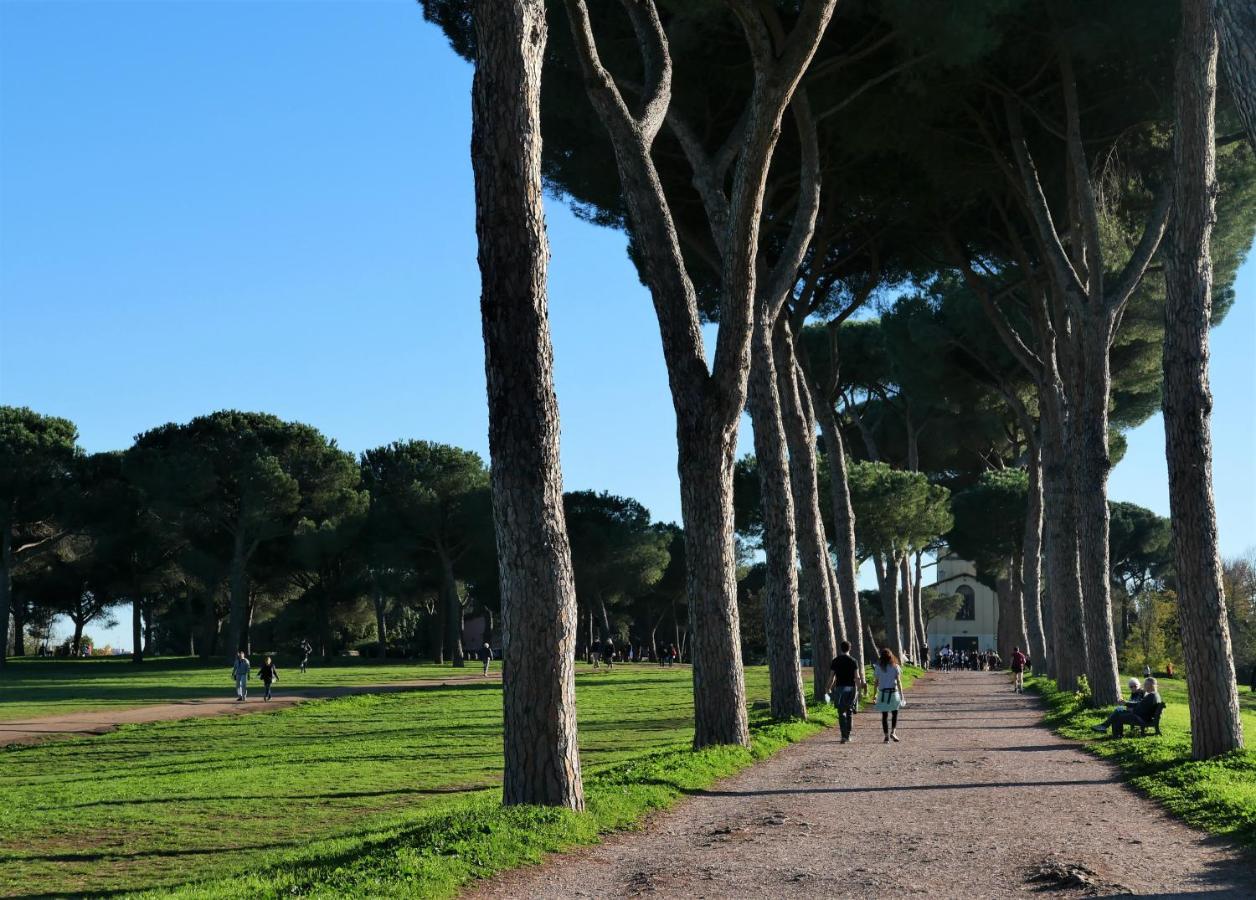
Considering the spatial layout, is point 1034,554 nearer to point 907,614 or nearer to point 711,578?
point 907,614

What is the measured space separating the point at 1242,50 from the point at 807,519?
1822 centimetres

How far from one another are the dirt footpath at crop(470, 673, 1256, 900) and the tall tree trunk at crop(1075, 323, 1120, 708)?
5.54 metres

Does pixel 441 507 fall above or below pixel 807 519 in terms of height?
above

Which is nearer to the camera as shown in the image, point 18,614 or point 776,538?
point 776,538

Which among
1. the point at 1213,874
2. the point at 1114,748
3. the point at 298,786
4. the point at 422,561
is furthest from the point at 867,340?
the point at 1213,874

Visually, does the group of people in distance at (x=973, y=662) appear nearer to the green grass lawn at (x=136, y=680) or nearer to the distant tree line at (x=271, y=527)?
the distant tree line at (x=271, y=527)

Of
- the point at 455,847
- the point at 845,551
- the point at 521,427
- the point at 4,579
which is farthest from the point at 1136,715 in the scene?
the point at 4,579

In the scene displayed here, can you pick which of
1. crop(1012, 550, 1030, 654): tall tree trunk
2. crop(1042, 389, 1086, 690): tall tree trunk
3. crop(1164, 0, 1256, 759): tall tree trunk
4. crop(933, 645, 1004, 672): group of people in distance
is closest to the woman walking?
crop(1164, 0, 1256, 759): tall tree trunk

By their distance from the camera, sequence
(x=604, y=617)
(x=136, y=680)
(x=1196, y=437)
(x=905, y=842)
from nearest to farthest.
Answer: (x=905, y=842)
(x=1196, y=437)
(x=136, y=680)
(x=604, y=617)

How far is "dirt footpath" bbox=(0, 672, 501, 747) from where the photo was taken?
22594 mm

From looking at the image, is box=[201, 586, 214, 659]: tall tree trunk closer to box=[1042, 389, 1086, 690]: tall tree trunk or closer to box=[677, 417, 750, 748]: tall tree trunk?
box=[1042, 389, 1086, 690]: tall tree trunk

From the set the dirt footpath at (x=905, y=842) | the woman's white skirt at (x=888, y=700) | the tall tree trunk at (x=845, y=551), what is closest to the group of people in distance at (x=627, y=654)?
the tall tree trunk at (x=845, y=551)

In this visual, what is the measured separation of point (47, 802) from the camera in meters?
13.2

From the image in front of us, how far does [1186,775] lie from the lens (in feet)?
→ 38.6
